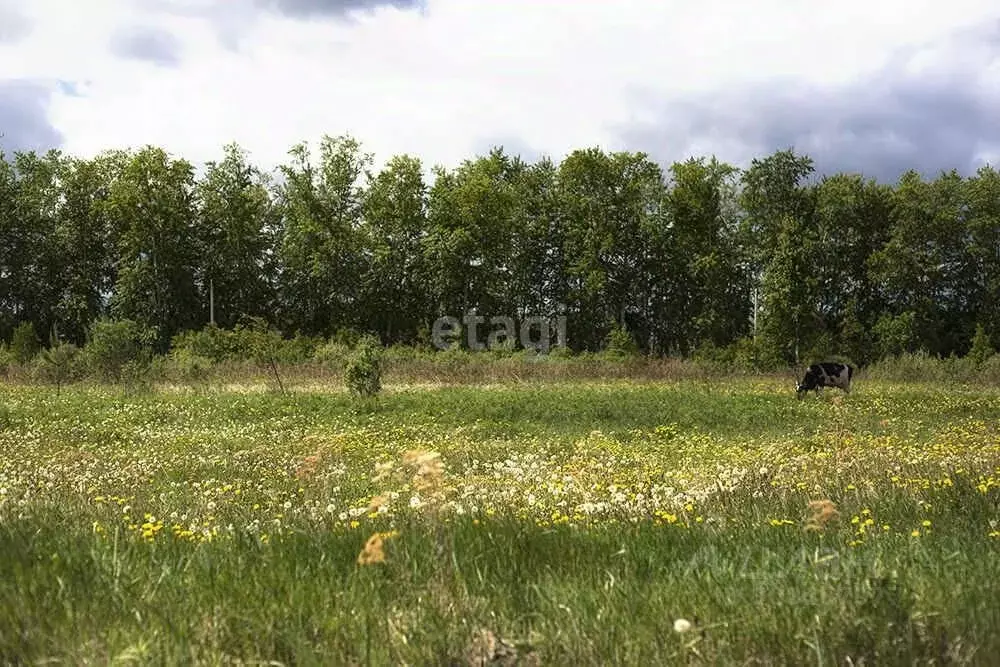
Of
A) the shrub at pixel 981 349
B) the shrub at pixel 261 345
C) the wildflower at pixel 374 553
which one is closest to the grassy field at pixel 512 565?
the wildflower at pixel 374 553

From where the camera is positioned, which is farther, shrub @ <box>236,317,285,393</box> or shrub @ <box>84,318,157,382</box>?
shrub @ <box>236,317,285,393</box>

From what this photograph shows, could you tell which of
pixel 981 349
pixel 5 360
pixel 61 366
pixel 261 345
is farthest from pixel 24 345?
pixel 981 349

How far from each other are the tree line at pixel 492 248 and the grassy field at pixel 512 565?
5731 centimetres

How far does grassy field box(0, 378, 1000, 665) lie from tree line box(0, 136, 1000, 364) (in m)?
57.3

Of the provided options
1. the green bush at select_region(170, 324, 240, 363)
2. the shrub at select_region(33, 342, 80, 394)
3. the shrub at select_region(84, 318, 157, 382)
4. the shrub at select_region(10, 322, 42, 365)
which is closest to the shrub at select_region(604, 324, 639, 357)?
the green bush at select_region(170, 324, 240, 363)

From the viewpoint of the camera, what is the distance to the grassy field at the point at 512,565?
3064 millimetres

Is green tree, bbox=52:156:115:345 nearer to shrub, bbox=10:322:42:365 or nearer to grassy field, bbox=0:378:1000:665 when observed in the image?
shrub, bbox=10:322:42:365

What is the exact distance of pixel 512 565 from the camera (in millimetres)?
4324

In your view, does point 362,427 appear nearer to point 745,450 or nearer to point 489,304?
point 745,450

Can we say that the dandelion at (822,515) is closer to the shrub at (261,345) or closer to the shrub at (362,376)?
the shrub at (362,376)

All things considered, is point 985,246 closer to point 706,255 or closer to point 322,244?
point 706,255

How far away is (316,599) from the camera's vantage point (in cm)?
364

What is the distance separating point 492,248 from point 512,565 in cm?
6867

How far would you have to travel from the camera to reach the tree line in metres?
68.6
